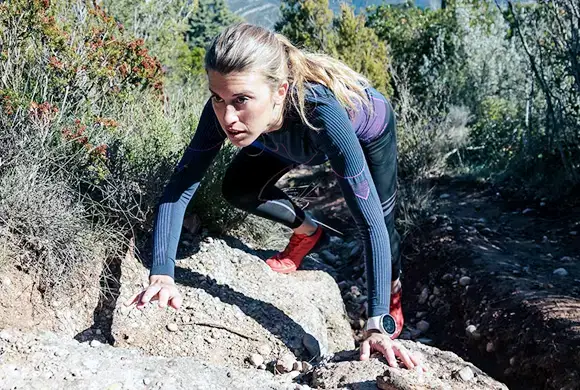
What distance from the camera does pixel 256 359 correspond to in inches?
126

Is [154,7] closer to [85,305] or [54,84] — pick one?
[54,84]

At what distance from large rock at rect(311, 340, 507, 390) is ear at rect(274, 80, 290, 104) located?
102 centimetres

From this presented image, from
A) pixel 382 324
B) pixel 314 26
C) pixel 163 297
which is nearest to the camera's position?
pixel 163 297

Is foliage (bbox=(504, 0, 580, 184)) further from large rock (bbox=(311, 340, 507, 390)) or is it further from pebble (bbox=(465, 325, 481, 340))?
large rock (bbox=(311, 340, 507, 390))

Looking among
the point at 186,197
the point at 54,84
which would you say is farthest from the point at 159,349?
the point at 54,84

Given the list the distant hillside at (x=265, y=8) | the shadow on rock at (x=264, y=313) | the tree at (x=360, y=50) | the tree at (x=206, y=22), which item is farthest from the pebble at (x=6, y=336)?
the tree at (x=206, y=22)

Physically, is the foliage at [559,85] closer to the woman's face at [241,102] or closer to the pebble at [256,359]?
the woman's face at [241,102]

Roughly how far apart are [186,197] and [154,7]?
405 centimetres

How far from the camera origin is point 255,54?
2674mm

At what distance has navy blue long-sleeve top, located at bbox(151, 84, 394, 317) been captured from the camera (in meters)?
2.76

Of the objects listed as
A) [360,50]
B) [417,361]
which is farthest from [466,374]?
[360,50]

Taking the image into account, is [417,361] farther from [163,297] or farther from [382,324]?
[163,297]

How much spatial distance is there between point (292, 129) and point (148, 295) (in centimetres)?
88

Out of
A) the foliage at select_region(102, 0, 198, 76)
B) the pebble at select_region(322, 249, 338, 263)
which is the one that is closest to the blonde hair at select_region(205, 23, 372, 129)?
the pebble at select_region(322, 249, 338, 263)
